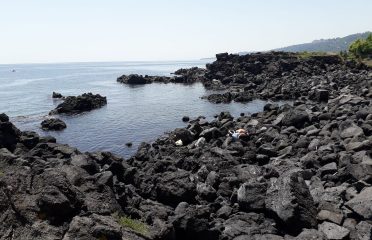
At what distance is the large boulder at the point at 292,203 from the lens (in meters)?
18.7

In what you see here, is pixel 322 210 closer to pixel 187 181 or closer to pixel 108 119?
pixel 187 181

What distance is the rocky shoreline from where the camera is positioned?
1459 centimetres

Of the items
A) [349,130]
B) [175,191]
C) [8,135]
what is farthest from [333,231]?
[8,135]

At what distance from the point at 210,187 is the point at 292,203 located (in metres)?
6.67

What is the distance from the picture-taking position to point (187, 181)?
24.0 metres

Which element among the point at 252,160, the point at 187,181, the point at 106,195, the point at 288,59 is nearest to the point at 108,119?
the point at 252,160

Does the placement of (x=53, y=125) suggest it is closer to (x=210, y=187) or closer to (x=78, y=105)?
(x=78, y=105)

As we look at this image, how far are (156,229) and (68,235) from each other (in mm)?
4446

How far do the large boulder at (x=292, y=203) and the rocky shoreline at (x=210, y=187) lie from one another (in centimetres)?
5

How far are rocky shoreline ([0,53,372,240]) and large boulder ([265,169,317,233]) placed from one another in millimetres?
52

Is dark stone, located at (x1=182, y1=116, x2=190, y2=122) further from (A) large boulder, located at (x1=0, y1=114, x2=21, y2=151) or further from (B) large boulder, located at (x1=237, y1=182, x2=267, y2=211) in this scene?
(B) large boulder, located at (x1=237, y1=182, x2=267, y2=211)

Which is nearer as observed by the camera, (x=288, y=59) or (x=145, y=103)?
(x=145, y=103)

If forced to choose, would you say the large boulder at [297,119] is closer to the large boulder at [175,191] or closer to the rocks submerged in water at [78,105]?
the large boulder at [175,191]

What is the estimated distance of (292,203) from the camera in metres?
19.1
